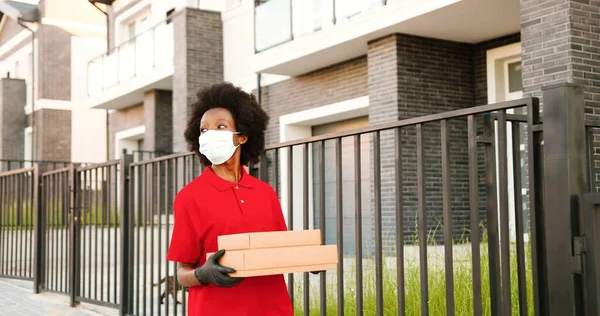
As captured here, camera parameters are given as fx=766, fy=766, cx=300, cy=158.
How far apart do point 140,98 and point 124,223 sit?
15.9m

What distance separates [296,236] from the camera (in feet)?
9.46

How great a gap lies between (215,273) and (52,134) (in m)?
28.9

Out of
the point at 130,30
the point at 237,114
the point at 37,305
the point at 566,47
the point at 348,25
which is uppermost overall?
the point at 130,30

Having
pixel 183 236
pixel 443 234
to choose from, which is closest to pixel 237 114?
pixel 183 236

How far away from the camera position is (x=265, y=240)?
9.14 feet

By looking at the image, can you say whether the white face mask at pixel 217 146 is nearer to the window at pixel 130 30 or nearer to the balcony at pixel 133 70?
the balcony at pixel 133 70

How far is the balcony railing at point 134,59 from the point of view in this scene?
19688 millimetres

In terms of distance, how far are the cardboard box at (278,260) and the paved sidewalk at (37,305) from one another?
5.05 meters

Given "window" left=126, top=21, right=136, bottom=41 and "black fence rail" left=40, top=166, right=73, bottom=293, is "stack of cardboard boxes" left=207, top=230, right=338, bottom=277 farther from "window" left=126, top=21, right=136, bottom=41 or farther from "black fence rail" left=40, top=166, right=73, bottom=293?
"window" left=126, top=21, right=136, bottom=41

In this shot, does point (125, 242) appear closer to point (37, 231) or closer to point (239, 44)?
point (37, 231)

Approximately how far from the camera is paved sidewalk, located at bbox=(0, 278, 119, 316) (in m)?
7.83

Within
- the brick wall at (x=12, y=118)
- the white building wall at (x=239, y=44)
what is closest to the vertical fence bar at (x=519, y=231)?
the white building wall at (x=239, y=44)

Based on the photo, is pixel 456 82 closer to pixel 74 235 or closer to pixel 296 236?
pixel 74 235

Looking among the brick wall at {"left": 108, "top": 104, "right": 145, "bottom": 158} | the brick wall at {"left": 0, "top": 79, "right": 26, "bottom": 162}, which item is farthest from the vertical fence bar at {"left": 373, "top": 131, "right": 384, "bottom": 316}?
the brick wall at {"left": 0, "top": 79, "right": 26, "bottom": 162}
